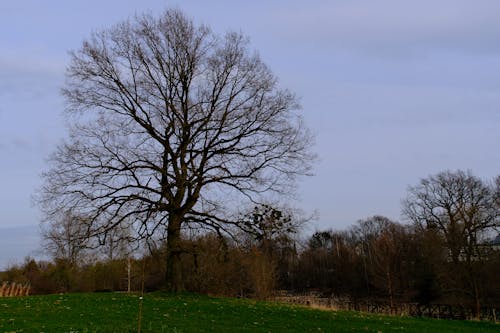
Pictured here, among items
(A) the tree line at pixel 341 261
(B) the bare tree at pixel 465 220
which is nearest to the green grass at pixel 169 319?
(A) the tree line at pixel 341 261

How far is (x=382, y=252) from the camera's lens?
160 ft

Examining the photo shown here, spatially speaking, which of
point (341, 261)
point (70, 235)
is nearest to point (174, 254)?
point (70, 235)

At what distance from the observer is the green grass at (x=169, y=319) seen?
963cm

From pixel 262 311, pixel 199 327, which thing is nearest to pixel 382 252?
pixel 262 311

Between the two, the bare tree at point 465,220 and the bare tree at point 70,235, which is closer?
the bare tree at point 70,235

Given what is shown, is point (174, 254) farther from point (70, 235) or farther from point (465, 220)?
point (465, 220)

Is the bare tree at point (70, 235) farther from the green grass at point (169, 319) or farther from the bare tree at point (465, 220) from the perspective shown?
the bare tree at point (465, 220)

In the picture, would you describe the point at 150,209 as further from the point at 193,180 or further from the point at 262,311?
the point at 262,311

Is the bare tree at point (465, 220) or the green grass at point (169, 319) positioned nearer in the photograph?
the green grass at point (169, 319)

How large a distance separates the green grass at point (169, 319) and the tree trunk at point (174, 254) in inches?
124

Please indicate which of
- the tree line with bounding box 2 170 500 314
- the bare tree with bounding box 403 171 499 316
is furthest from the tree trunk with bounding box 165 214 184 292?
the bare tree with bounding box 403 171 499 316

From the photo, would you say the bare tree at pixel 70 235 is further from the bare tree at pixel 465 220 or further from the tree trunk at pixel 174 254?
the bare tree at pixel 465 220

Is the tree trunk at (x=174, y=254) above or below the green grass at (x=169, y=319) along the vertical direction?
above

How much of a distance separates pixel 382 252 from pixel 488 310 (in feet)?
50.8
